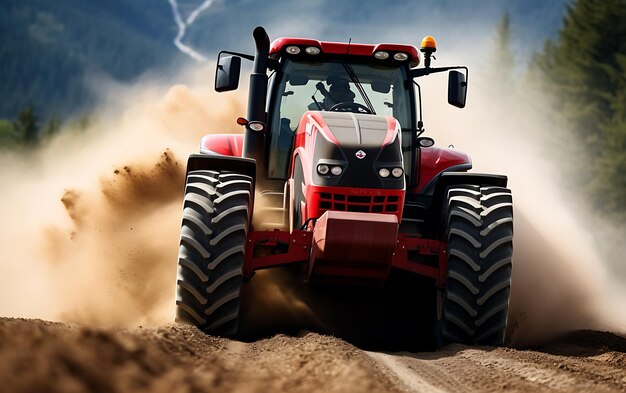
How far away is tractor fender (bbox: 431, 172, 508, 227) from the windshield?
3.44 feet

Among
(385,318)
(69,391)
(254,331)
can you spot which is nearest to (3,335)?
(69,391)

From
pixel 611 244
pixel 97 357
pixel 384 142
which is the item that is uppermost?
pixel 384 142

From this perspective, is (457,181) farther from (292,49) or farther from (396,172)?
(292,49)

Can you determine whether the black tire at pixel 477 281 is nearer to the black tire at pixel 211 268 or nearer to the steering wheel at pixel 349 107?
the steering wheel at pixel 349 107

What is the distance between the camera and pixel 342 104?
972cm

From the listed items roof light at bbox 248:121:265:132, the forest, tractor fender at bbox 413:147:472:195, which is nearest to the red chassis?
tractor fender at bbox 413:147:472:195

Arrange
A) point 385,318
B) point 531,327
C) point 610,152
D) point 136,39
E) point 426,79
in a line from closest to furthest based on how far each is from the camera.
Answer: point 385,318
point 531,327
point 426,79
point 610,152
point 136,39

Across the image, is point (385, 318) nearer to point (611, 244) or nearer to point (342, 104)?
point (342, 104)

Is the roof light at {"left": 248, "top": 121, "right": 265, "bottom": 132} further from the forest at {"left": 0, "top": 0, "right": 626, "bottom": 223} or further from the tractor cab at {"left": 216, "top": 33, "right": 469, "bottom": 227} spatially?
the forest at {"left": 0, "top": 0, "right": 626, "bottom": 223}

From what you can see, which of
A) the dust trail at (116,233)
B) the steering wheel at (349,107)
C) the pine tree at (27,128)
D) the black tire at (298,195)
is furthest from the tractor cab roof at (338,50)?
the pine tree at (27,128)

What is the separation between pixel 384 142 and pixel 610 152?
1334 inches

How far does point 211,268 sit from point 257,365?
6.50 feet

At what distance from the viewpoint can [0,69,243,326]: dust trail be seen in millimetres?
10492

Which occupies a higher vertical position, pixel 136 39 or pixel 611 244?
pixel 136 39
